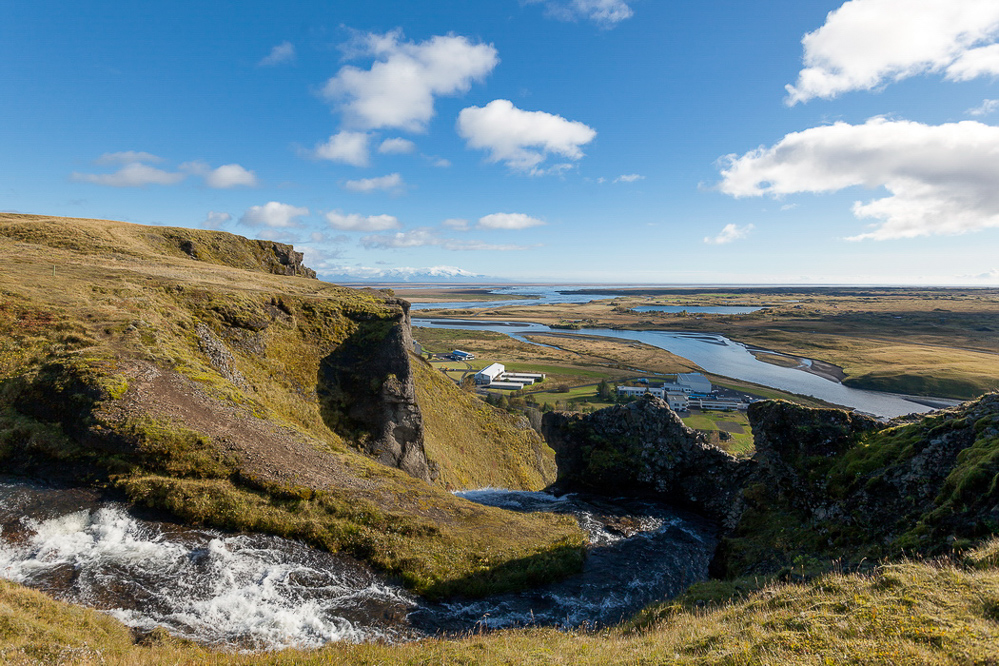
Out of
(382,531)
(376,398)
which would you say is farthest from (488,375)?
(382,531)

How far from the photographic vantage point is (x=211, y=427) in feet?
62.6

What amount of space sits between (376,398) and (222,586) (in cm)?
2092

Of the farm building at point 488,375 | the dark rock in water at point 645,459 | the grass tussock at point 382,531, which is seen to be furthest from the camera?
the farm building at point 488,375

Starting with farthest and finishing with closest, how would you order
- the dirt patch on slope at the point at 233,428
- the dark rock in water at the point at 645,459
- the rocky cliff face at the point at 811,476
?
1. the dark rock in water at the point at 645,459
2. the dirt patch on slope at the point at 233,428
3. the rocky cliff face at the point at 811,476

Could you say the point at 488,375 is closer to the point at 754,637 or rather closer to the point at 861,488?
the point at 861,488

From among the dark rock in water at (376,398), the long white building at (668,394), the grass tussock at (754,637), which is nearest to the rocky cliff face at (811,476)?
the grass tussock at (754,637)

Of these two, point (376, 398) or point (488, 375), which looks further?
point (488, 375)

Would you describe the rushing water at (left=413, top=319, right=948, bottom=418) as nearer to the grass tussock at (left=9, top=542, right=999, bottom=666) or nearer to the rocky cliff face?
the rocky cliff face

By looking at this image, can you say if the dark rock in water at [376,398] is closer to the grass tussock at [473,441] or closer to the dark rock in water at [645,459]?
the grass tussock at [473,441]

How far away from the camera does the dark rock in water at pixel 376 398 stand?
32812 mm

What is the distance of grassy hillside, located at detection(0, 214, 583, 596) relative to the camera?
16.5 m

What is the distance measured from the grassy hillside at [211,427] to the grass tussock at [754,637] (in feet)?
16.9

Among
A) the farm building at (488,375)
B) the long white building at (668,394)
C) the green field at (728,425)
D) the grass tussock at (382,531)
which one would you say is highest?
the grass tussock at (382,531)

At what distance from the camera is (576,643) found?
1259 centimetres
